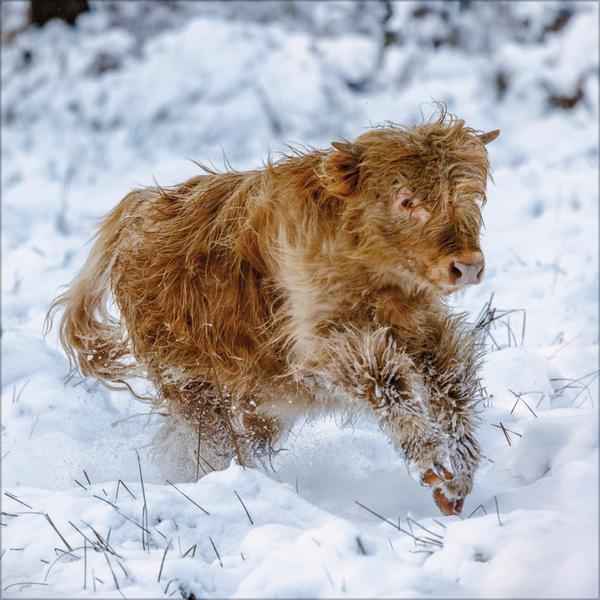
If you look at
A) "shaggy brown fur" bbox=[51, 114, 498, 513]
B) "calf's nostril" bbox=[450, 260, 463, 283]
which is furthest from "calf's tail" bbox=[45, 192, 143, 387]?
"calf's nostril" bbox=[450, 260, 463, 283]

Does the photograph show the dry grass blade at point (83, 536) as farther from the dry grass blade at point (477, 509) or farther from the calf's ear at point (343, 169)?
the calf's ear at point (343, 169)

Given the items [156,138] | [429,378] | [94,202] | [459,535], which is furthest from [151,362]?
[156,138]

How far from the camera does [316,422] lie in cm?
486

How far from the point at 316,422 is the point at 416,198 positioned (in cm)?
183

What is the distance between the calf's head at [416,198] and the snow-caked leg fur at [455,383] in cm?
31

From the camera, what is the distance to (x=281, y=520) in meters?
3.12

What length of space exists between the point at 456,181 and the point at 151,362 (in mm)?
1746

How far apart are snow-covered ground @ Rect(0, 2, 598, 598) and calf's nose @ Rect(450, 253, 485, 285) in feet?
1.95

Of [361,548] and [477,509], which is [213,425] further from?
[361,548]

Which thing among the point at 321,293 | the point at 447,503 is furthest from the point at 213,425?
the point at 447,503

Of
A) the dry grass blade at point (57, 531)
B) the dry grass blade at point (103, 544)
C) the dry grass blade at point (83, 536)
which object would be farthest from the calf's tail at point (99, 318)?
the dry grass blade at point (103, 544)

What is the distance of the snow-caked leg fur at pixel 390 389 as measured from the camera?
338cm

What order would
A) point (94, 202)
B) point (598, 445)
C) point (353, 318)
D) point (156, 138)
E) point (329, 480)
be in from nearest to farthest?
point (598, 445), point (353, 318), point (329, 480), point (94, 202), point (156, 138)

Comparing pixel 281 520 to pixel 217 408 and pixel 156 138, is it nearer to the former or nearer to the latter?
pixel 217 408
